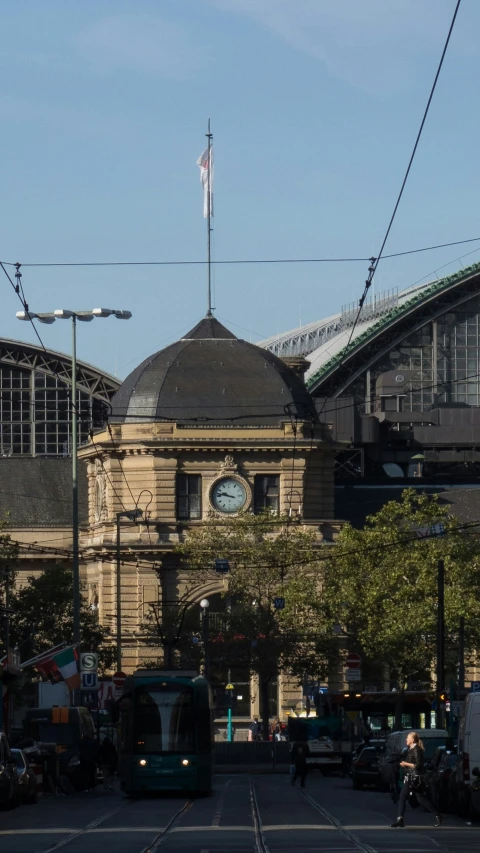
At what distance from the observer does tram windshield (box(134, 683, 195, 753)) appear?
46.0 m

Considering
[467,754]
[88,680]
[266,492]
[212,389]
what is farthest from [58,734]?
[212,389]

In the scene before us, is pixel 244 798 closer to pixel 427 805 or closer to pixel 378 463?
pixel 427 805

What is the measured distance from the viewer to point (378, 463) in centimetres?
11662

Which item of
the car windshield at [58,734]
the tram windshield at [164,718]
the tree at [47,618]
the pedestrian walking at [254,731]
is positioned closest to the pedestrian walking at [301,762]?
the car windshield at [58,734]

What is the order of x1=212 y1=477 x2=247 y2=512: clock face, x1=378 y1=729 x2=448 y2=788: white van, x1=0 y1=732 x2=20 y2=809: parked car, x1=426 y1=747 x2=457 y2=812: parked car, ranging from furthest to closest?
x1=212 y1=477 x2=247 y2=512: clock face, x1=378 y1=729 x2=448 y2=788: white van, x1=0 y1=732 x2=20 y2=809: parked car, x1=426 y1=747 x2=457 y2=812: parked car

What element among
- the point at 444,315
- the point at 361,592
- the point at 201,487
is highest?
the point at 444,315

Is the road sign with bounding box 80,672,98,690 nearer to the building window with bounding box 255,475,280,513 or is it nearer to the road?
the road

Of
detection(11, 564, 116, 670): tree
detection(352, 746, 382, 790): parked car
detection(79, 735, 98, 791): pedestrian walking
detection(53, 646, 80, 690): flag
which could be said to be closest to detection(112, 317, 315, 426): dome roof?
detection(11, 564, 116, 670): tree

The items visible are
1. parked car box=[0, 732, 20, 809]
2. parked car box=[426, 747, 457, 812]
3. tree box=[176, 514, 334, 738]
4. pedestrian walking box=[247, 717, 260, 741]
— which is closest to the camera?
parked car box=[426, 747, 457, 812]

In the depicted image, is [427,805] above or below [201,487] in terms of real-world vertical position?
below

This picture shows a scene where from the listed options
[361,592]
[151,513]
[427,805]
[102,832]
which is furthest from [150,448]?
Answer: [102,832]

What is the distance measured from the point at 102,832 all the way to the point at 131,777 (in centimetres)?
1391

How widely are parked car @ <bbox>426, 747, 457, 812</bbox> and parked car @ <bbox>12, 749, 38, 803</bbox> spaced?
939cm

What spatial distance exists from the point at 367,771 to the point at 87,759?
339 inches
